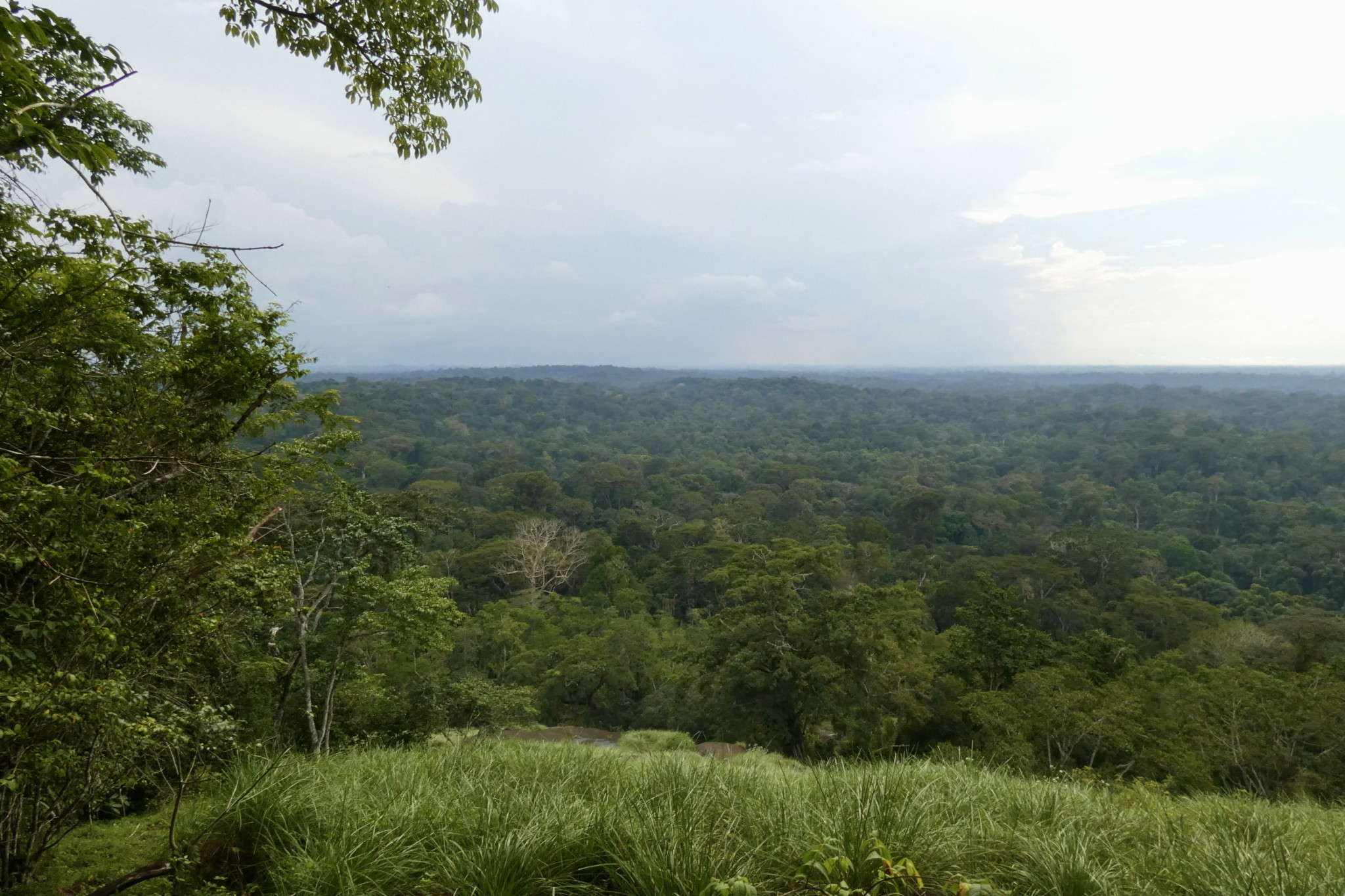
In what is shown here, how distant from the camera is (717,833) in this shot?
2387 mm

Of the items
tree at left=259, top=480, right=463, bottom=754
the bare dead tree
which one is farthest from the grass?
the bare dead tree

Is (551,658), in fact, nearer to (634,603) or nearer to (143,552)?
(634,603)

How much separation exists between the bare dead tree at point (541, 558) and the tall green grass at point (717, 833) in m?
27.2

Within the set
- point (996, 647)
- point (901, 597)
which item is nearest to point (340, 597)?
point (901, 597)

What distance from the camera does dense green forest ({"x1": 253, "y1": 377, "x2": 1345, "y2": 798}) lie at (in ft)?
43.3

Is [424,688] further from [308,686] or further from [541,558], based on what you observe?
[541,558]

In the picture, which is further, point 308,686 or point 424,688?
point 424,688

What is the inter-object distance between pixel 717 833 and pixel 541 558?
31.2 meters

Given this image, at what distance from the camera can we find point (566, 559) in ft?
116

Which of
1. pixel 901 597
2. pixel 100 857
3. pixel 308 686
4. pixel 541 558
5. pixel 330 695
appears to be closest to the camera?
pixel 100 857

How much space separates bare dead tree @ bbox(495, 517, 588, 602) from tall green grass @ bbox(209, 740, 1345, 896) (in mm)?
27233

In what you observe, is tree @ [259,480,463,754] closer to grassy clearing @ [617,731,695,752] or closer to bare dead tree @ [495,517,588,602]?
grassy clearing @ [617,731,695,752]

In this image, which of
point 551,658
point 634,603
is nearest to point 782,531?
point 634,603

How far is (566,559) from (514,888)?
3405 cm
